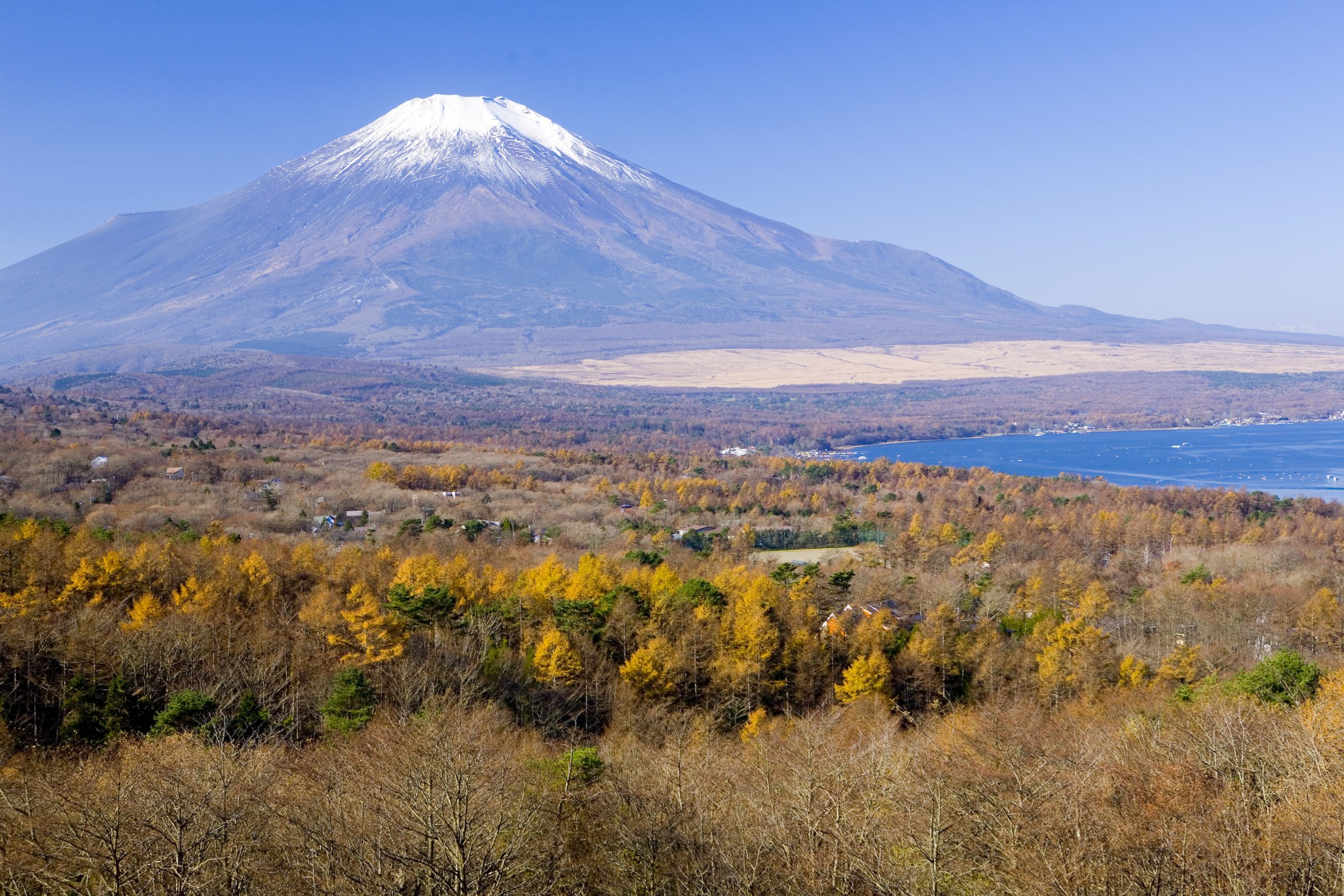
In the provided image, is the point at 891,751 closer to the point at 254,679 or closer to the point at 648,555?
the point at 254,679

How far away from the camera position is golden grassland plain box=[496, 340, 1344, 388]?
16000 cm

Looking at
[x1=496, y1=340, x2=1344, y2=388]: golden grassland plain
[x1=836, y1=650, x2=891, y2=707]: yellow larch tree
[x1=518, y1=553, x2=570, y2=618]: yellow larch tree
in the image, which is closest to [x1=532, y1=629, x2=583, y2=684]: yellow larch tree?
[x1=518, y1=553, x2=570, y2=618]: yellow larch tree

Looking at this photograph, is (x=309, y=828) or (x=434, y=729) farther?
(x=434, y=729)

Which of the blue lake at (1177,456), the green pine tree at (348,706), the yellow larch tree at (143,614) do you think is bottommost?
the blue lake at (1177,456)

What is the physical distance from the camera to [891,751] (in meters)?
13.5

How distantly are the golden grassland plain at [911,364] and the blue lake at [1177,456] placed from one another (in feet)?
172

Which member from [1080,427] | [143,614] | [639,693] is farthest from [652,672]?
[1080,427]

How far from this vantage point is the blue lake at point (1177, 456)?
2768 inches

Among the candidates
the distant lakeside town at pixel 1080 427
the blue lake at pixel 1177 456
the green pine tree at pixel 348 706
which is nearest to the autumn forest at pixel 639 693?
the green pine tree at pixel 348 706

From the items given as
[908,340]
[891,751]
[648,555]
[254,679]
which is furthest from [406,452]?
[908,340]

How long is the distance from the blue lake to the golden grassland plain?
52.4 metres

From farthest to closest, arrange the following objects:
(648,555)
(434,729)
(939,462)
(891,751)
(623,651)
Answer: (939,462) < (648,555) < (623,651) < (891,751) < (434,729)

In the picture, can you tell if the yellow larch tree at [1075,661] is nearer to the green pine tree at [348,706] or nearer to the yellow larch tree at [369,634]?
the yellow larch tree at [369,634]

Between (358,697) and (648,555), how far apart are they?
14701 millimetres
